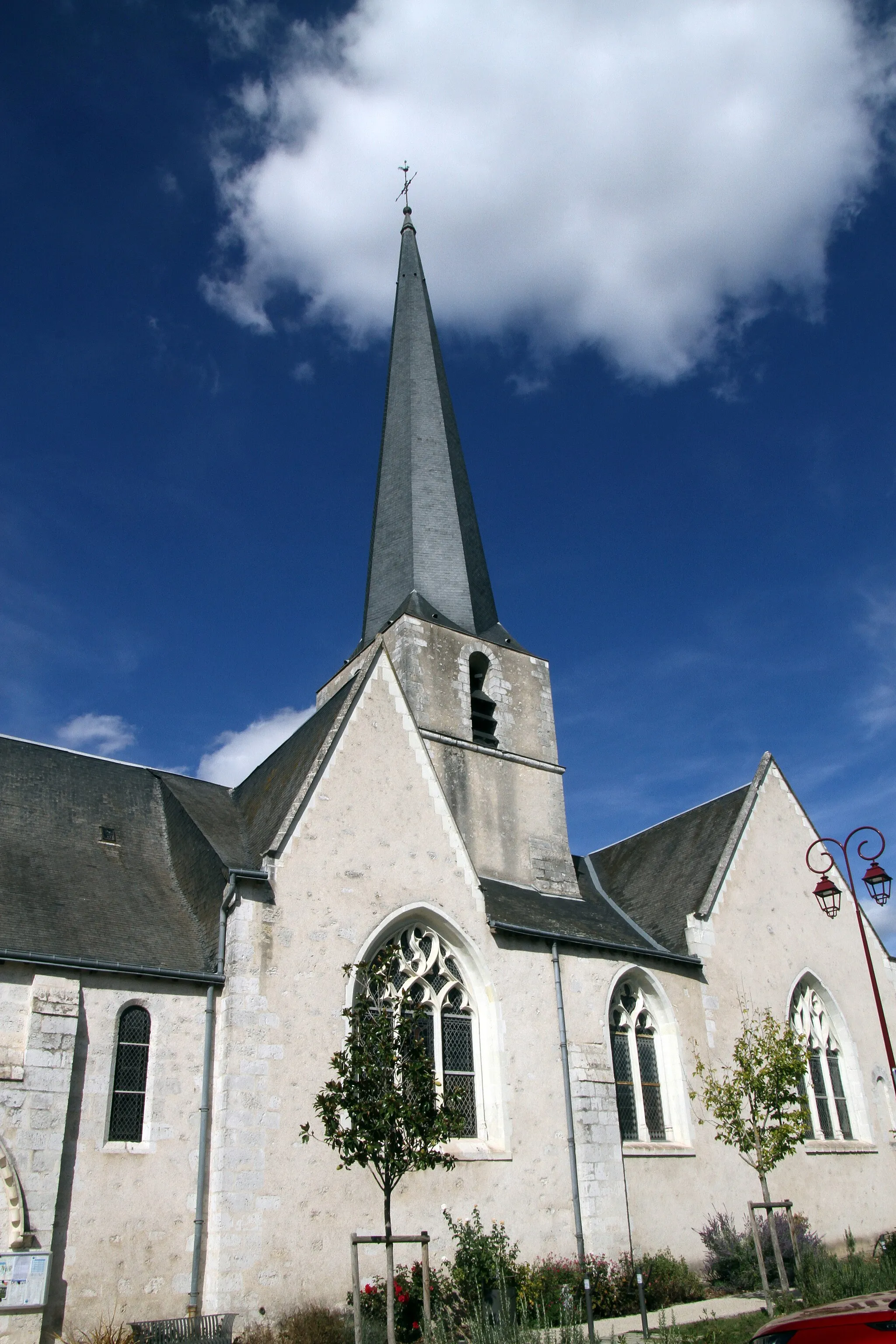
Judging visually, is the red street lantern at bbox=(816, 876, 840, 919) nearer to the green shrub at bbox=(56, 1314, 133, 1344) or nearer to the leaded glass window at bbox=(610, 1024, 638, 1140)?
the leaded glass window at bbox=(610, 1024, 638, 1140)

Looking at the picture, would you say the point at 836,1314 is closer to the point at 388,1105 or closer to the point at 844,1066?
the point at 388,1105

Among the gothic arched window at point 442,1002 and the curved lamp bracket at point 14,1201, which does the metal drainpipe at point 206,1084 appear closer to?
the curved lamp bracket at point 14,1201

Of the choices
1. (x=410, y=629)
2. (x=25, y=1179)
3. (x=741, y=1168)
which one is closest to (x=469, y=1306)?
(x=25, y=1179)

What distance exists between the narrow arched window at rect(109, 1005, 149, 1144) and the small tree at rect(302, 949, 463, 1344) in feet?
7.16

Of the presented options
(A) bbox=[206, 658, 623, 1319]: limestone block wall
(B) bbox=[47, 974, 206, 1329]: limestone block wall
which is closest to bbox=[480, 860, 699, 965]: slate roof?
(A) bbox=[206, 658, 623, 1319]: limestone block wall

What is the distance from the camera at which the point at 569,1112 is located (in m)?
13.7

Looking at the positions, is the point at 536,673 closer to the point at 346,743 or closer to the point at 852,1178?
the point at 346,743

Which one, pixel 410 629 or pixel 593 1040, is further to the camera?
pixel 410 629

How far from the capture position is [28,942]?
1109 cm

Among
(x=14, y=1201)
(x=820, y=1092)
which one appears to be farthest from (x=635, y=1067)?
(x=14, y=1201)

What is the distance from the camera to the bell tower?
17.8m

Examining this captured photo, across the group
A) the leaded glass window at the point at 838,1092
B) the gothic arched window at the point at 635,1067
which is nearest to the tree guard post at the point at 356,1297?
the gothic arched window at the point at 635,1067

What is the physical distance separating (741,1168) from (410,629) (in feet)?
34.1

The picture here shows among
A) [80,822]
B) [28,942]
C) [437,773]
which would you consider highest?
[437,773]
